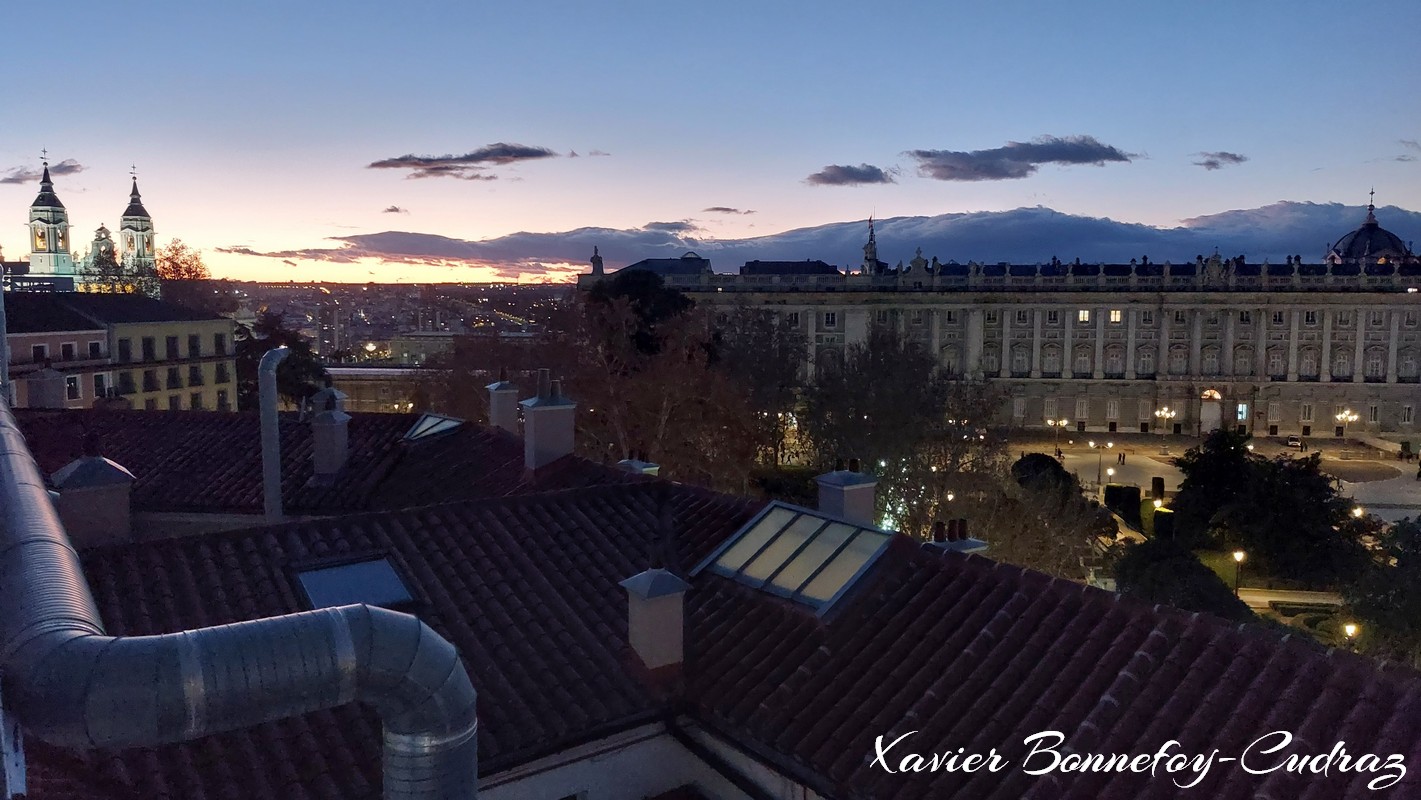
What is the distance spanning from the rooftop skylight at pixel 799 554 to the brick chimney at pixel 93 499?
24.3 feet

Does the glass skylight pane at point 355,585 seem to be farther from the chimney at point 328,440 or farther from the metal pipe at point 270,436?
the chimney at point 328,440

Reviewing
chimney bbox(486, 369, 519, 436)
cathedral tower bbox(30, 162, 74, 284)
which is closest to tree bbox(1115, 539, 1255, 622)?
chimney bbox(486, 369, 519, 436)

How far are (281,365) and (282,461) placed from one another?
128ft

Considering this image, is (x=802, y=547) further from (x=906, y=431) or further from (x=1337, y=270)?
Result: (x=1337, y=270)

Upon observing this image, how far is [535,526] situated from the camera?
1102 centimetres

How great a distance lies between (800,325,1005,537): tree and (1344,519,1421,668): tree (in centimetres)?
969

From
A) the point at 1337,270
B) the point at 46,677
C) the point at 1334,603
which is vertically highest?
the point at 1337,270

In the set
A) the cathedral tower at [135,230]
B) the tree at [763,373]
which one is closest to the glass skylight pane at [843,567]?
the tree at [763,373]

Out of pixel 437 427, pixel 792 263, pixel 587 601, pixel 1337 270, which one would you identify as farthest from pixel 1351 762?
pixel 1337 270

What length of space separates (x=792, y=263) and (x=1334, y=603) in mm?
60114

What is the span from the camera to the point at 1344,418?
250 ft

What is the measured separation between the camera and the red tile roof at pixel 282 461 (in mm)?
16172

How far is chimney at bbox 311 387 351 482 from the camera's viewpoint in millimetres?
17375

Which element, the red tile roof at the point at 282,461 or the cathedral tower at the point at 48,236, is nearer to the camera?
the red tile roof at the point at 282,461
